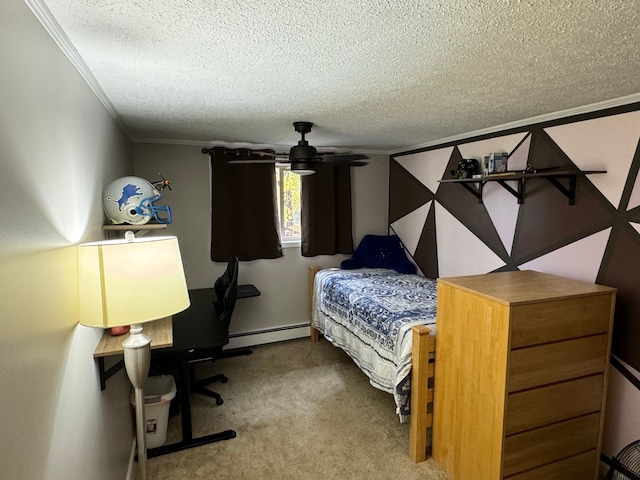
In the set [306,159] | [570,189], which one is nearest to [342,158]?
[306,159]

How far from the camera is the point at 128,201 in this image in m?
1.92

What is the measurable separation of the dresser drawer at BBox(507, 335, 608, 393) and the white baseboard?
107 inches

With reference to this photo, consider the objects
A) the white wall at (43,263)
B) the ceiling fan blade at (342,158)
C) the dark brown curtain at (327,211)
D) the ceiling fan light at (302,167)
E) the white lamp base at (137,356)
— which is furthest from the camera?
the dark brown curtain at (327,211)

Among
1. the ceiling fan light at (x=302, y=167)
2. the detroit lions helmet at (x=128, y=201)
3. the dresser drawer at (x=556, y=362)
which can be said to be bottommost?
the dresser drawer at (x=556, y=362)

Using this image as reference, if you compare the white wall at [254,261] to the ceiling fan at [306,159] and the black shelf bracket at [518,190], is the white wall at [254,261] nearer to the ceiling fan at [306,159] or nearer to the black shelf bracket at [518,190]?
the ceiling fan at [306,159]

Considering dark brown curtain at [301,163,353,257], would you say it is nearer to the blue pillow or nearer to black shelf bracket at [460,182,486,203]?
the blue pillow

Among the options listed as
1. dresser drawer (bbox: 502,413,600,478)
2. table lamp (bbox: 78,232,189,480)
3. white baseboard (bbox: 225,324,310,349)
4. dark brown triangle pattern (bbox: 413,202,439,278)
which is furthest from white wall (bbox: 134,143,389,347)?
dresser drawer (bbox: 502,413,600,478)

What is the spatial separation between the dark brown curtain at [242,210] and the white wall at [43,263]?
2077 millimetres

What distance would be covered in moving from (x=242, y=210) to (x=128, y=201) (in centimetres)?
189

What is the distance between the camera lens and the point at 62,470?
3.60 feet

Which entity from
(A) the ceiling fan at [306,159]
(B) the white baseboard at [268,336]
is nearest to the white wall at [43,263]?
(A) the ceiling fan at [306,159]

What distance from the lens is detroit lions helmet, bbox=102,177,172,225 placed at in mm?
1902

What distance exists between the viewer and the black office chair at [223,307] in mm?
2709

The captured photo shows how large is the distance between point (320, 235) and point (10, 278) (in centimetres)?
340
